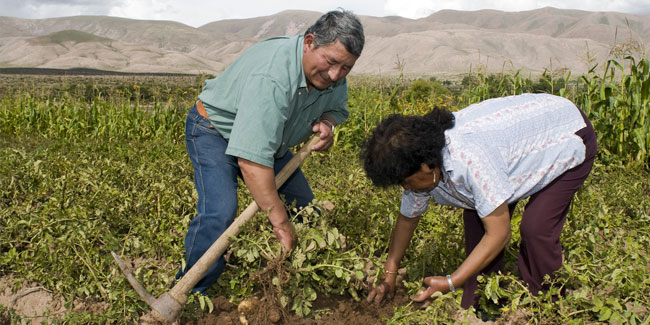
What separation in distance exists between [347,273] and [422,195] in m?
0.57

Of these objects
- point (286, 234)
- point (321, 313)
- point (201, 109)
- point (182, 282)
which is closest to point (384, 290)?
point (321, 313)

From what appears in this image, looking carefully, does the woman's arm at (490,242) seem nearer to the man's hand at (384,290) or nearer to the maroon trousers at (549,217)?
the maroon trousers at (549,217)

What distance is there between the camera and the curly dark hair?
1914 millimetres

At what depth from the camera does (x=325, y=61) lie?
221 cm

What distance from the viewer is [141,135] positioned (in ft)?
26.4

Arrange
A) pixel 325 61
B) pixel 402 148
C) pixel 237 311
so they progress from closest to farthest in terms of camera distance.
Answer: pixel 402 148 < pixel 325 61 < pixel 237 311

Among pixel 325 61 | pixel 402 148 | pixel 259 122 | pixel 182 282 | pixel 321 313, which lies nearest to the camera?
pixel 402 148

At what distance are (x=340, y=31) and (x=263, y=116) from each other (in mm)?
511

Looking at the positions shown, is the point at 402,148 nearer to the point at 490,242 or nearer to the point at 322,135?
the point at 490,242

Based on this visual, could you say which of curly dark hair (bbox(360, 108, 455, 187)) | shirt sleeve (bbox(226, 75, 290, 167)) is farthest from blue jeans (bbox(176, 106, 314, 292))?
curly dark hair (bbox(360, 108, 455, 187))

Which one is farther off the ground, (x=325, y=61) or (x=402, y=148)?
(x=325, y=61)

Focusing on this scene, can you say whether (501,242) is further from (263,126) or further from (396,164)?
(263,126)

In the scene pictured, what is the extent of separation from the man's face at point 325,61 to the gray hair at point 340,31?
0.02m

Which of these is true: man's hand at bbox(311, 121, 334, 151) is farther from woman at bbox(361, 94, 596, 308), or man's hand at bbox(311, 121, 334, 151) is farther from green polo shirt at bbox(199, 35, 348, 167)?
woman at bbox(361, 94, 596, 308)
